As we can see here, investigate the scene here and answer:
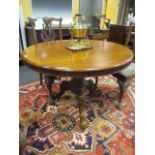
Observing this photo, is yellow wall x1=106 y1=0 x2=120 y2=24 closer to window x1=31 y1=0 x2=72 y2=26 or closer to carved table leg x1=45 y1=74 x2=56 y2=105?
window x1=31 y1=0 x2=72 y2=26

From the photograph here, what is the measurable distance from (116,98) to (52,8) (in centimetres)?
275

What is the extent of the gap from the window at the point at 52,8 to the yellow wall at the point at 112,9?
1419mm

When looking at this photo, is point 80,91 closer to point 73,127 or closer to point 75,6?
point 73,127

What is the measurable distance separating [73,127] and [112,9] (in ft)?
14.3

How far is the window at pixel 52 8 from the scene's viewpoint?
3.53m

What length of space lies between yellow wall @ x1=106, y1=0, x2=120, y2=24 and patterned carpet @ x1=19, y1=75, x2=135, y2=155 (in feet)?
11.4

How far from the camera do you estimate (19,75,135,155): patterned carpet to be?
135cm

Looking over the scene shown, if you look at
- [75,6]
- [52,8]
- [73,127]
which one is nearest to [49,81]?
[73,127]

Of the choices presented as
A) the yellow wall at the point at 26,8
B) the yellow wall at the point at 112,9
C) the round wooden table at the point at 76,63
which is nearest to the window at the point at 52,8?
the yellow wall at the point at 26,8

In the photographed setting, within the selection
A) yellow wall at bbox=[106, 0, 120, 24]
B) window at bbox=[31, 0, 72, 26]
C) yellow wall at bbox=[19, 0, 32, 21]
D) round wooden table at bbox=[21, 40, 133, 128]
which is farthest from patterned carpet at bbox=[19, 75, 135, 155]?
yellow wall at bbox=[106, 0, 120, 24]

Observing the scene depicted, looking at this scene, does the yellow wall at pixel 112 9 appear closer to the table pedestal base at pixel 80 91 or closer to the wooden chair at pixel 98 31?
the wooden chair at pixel 98 31
